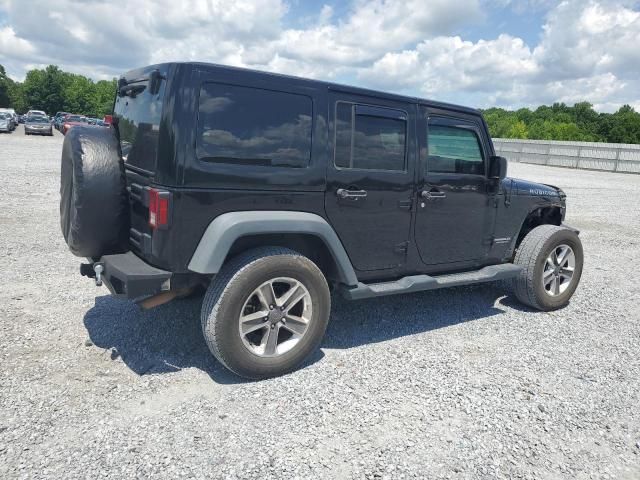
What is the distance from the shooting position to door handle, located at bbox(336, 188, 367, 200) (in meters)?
3.67

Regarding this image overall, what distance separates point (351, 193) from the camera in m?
3.72

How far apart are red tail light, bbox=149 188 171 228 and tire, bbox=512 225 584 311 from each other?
11.9 ft

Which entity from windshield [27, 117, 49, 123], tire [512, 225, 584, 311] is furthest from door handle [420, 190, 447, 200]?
windshield [27, 117, 49, 123]

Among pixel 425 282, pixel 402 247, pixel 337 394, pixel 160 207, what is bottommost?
pixel 337 394

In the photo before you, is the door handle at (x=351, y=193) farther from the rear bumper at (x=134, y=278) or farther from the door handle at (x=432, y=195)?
the rear bumper at (x=134, y=278)

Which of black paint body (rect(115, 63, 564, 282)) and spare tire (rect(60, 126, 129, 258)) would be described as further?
spare tire (rect(60, 126, 129, 258))

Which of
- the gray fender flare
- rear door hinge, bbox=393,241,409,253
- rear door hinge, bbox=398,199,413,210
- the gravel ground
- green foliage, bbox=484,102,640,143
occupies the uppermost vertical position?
green foliage, bbox=484,102,640,143

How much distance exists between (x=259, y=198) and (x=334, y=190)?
617 millimetres

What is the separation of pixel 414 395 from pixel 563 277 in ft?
9.35

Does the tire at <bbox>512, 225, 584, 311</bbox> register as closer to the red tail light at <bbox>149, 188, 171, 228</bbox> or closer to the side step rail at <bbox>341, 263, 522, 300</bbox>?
the side step rail at <bbox>341, 263, 522, 300</bbox>

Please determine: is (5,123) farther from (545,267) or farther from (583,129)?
(583,129)

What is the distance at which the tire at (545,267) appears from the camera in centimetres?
498

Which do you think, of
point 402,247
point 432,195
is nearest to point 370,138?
point 432,195

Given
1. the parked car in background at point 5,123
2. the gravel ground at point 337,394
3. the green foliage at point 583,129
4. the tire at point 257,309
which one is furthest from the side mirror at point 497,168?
the green foliage at point 583,129
